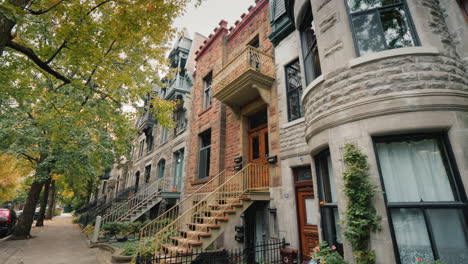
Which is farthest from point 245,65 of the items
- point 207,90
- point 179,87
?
point 179,87

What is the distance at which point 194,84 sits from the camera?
14.5 meters

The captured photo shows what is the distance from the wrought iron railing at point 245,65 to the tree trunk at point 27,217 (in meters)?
12.8

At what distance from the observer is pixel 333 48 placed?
4676 millimetres

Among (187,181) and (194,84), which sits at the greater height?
(194,84)

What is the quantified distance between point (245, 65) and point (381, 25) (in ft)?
16.2

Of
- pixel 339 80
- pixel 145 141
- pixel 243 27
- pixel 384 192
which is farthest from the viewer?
pixel 145 141

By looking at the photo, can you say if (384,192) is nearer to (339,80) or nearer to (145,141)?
(339,80)

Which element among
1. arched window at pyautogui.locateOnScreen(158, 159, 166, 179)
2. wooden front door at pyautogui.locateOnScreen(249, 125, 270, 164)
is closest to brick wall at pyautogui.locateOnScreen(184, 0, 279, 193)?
wooden front door at pyautogui.locateOnScreen(249, 125, 270, 164)

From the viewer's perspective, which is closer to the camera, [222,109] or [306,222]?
[306,222]

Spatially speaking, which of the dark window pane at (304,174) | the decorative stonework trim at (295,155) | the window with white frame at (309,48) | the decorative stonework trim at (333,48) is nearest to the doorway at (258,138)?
the decorative stonework trim at (295,155)

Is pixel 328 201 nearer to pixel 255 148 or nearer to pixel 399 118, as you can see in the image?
pixel 399 118

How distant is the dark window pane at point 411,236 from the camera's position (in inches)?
129

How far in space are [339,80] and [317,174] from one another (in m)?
2.13

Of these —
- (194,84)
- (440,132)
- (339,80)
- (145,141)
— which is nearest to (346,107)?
(339,80)
